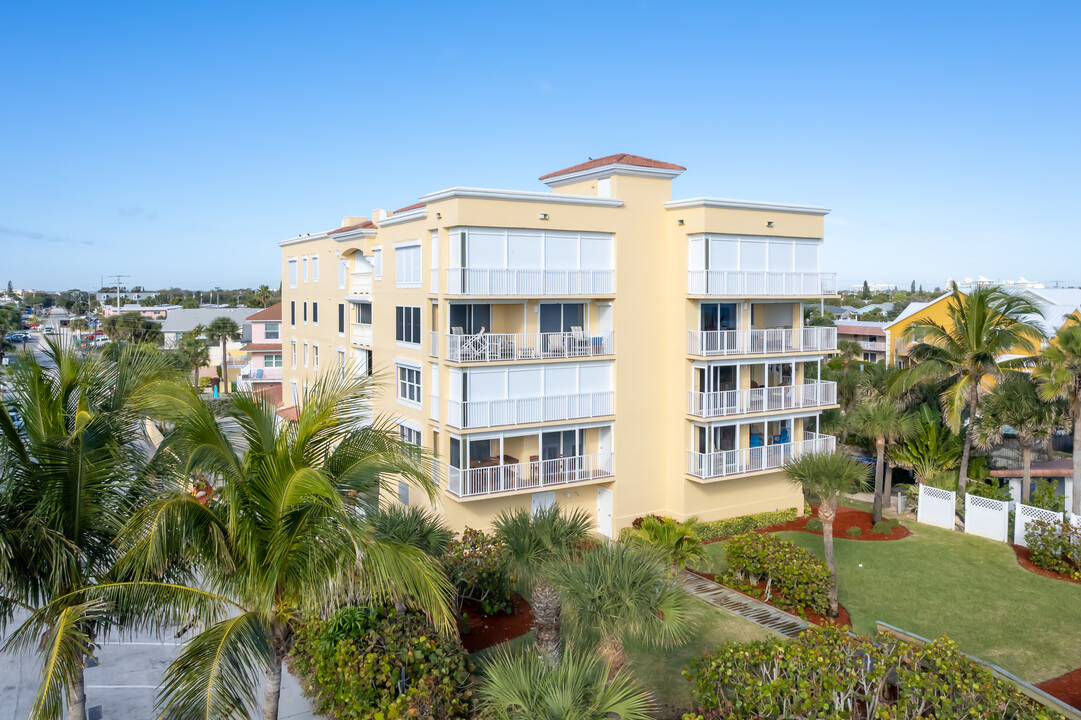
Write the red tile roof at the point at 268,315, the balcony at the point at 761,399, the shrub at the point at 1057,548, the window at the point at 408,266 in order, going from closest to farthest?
the shrub at the point at 1057,548, the window at the point at 408,266, the balcony at the point at 761,399, the red tile roof at the point at 268,315

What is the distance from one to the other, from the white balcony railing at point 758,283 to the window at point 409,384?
8.70 metres

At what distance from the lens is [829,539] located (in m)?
18.8

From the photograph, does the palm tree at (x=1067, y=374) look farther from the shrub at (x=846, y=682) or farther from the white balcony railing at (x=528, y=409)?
the shrub at (x=846, y=682)

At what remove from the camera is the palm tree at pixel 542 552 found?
42.8ft

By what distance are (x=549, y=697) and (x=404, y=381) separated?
17.0m

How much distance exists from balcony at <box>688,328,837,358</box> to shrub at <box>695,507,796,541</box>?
528cm

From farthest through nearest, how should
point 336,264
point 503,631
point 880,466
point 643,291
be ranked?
point 336,264 < point 880,466 < point 643,291 < point 503,631

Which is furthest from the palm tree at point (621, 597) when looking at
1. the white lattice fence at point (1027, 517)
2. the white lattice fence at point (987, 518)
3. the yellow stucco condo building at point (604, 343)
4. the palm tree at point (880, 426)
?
the white lattice fence at point (987, 518)

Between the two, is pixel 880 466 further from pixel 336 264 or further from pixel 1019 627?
pixel 336 264

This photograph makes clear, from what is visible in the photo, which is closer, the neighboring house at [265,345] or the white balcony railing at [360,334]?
the white balcony railing at [360,334]

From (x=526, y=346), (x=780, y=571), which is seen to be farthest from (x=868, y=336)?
(x=780, y=571)

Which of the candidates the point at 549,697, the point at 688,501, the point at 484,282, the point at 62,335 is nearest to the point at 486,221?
the point at 484,282

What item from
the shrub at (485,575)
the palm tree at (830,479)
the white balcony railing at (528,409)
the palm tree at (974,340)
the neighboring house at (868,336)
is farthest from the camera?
the neighboring house at (868,336)

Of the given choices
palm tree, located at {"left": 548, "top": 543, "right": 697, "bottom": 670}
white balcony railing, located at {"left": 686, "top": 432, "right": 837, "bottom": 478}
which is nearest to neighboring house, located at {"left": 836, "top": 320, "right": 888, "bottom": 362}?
white balcony railing, located at {"left": 686, "top": 432, "right": 837, "bottom": 478}
